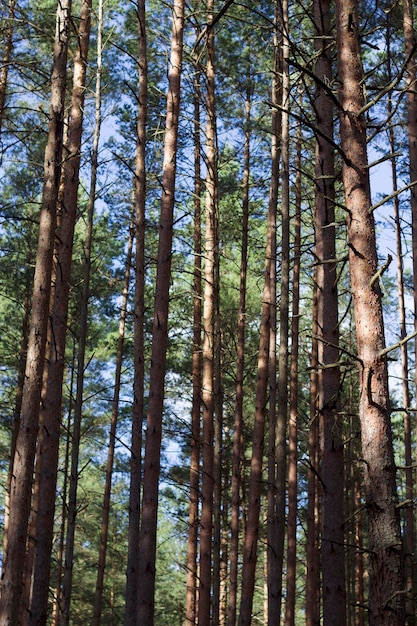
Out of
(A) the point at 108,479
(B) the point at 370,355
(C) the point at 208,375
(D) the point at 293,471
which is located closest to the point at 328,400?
(B) the point at 370,355

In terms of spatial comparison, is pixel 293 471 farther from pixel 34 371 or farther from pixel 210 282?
pixel 34 371

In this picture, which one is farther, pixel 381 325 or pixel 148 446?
pixel 148 446

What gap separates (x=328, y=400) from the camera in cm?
627

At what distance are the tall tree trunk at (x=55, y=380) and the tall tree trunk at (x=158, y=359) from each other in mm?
1093

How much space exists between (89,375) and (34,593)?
1412cm

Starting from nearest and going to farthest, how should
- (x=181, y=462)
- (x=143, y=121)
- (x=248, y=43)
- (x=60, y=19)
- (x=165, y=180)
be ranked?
(x=60, y=19), (x=165, y=180), (x=143, y=121), (x=248, y=43), (x=181, y=462)

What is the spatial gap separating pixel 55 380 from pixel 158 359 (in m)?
1.31

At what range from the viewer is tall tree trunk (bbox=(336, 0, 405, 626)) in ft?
13.4

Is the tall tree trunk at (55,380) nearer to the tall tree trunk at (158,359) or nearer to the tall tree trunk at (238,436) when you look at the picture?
the tall tree trunk at (158,359)

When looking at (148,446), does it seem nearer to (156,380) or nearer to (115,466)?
(156,380)

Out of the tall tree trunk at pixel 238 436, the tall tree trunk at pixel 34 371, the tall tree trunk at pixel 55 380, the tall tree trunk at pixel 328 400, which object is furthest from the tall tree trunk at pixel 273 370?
the tall tree trunk at pixel 55 380

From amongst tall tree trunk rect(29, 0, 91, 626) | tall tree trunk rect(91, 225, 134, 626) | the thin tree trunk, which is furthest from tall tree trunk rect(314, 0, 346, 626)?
tall tree trunk rect(91, 225, 134, 626)

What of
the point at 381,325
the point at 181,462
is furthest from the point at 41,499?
the point at 181,462

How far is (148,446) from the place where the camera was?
8688 mm
